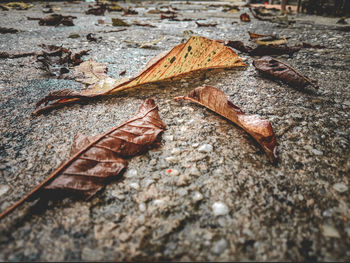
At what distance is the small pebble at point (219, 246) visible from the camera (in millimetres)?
470

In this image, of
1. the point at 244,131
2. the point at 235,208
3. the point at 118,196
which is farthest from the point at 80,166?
the point at 244,131

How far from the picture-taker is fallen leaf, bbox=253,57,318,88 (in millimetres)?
1028

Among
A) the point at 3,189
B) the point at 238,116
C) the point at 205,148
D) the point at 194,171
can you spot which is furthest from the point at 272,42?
the point at 3,189

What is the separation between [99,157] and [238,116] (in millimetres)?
491

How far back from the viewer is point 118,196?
0.58 metres

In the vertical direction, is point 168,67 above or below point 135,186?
above

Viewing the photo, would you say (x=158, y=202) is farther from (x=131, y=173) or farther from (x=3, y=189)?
(x=3, y=189)

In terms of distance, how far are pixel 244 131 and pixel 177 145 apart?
26 cm

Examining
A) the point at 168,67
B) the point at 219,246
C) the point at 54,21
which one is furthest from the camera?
the point at 54,21

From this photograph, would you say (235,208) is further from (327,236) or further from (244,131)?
(244,131)

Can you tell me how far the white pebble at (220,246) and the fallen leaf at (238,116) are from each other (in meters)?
0.31

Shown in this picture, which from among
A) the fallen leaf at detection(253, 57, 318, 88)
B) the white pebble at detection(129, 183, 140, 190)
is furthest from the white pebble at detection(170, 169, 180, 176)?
the fallen leaf at detection(253, 57, 318, 88)

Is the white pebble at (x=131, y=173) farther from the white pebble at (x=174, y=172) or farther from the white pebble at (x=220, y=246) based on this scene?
the white pebble at (x=220, y=246)

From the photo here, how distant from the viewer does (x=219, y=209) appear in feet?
1.81
